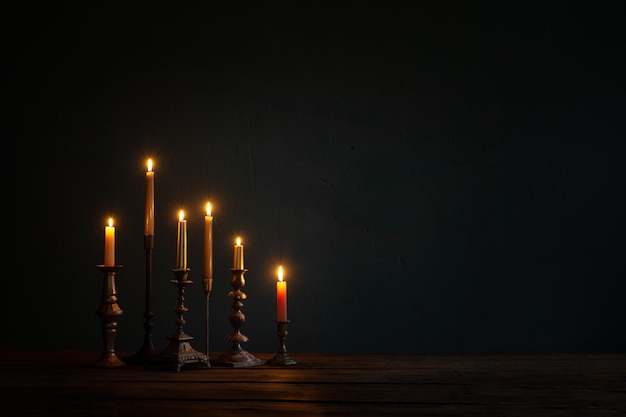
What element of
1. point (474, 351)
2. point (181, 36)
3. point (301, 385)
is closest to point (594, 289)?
point (474, 351)

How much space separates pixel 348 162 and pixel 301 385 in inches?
32.7

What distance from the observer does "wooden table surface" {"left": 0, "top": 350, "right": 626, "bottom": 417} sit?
45.4 inches

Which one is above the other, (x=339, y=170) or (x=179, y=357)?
(x=339, y=170)

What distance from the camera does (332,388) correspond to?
4.38ft

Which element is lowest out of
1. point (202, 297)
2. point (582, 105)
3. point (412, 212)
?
point (202, 297)

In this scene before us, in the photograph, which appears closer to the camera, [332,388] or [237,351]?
[332,388]

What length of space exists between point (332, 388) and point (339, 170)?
84 cm

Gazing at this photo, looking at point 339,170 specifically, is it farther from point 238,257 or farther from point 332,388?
point 332,388

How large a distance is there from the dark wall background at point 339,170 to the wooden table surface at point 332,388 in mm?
278

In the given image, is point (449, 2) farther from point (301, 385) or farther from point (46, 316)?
point (46, 316)

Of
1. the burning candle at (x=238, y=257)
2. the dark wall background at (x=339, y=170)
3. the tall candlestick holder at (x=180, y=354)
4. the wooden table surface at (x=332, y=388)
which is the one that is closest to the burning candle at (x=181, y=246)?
the tall candlestick holder at (x=180, y=354)

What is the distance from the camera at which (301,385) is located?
1374 millimetres

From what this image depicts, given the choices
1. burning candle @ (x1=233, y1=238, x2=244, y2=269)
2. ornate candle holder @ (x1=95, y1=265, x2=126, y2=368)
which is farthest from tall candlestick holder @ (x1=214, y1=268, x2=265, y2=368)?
ornate candle holder @ (x1=95, y1=265, x2=126, y2=368)

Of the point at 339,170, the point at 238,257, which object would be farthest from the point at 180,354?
the point at 339,170
